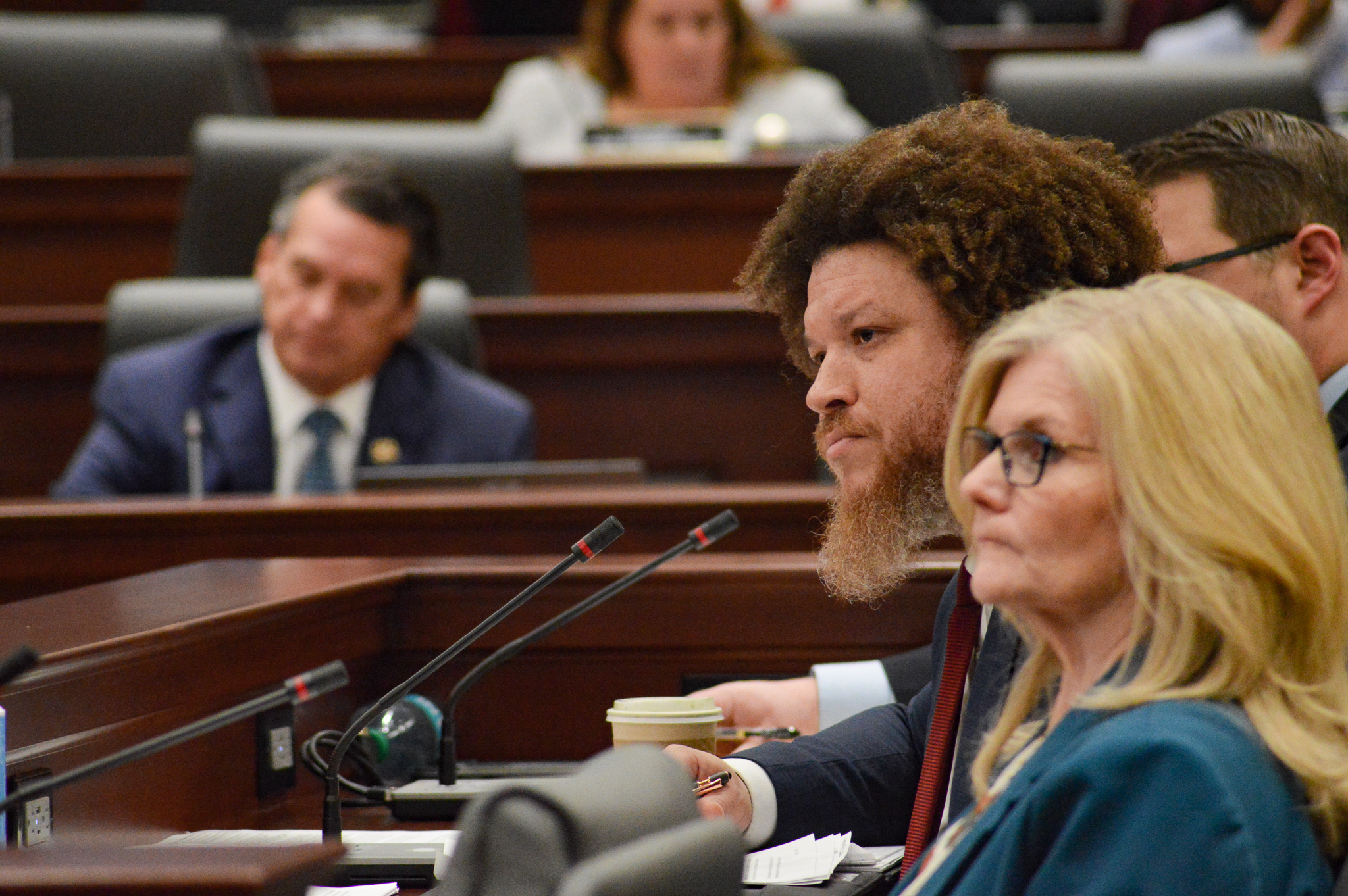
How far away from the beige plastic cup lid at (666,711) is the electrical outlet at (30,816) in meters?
0.48

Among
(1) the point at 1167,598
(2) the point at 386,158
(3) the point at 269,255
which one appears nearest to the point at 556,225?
(2) the point at 386,158

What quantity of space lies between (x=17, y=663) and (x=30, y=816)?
0.26 meters

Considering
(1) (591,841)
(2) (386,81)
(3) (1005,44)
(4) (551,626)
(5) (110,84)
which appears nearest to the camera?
(1) (591,841)

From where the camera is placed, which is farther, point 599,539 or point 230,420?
point 230,420

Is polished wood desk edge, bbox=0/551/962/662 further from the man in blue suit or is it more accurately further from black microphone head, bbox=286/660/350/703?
the man in blue suit

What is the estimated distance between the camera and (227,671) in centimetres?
149

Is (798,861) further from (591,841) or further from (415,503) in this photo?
(415,503)

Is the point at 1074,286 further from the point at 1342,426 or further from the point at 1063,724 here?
the point at 1063,724

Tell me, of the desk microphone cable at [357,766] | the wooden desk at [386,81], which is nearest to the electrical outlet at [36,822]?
the desk microphone cable at [357,766]

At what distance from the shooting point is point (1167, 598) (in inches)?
36.5

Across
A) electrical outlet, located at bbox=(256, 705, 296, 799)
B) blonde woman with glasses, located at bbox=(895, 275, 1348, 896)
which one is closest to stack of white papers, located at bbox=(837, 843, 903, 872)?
blonde woman with glasses, located at bbox=(895, 275, 1348, 896)

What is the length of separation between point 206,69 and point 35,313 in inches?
37.3

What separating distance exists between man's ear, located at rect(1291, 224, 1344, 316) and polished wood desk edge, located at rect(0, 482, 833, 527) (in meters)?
0.63

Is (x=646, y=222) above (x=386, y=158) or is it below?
below
